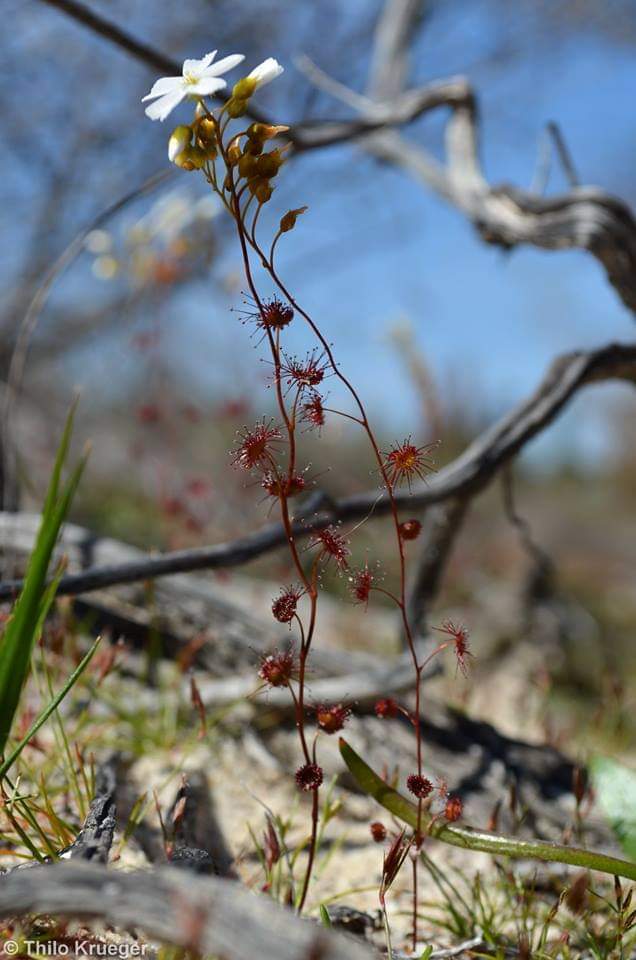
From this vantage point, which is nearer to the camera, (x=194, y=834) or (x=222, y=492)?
(x=194, y=834)

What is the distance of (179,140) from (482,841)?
0.97m

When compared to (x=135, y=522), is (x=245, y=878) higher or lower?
lower

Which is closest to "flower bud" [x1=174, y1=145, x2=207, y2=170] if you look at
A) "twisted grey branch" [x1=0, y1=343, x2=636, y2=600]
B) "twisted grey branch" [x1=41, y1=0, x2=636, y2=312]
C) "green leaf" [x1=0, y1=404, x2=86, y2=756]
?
"green leaf" [x1=0, y1=404, x2=86, y2=756]

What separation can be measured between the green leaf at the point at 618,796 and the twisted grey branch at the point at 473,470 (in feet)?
2.02

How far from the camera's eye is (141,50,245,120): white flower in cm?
85

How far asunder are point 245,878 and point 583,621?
3.29 metres

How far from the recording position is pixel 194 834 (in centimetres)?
141

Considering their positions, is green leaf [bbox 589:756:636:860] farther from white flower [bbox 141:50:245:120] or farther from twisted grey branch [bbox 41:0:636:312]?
white flower [bbox 141:50:245:120]

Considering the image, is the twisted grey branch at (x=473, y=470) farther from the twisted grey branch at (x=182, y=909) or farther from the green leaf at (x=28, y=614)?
the twisted grey branch at (x=182, y=909)

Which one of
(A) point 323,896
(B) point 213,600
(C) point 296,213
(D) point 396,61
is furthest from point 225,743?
(D) point 396,61

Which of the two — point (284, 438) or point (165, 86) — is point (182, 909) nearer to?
point (284, 438)

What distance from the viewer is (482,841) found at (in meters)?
1.07

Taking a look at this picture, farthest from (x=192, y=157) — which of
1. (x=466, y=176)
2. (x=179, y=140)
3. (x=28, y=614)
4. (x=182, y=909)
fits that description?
(x=466, y=176)

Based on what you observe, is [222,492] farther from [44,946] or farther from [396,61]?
[44,946]
